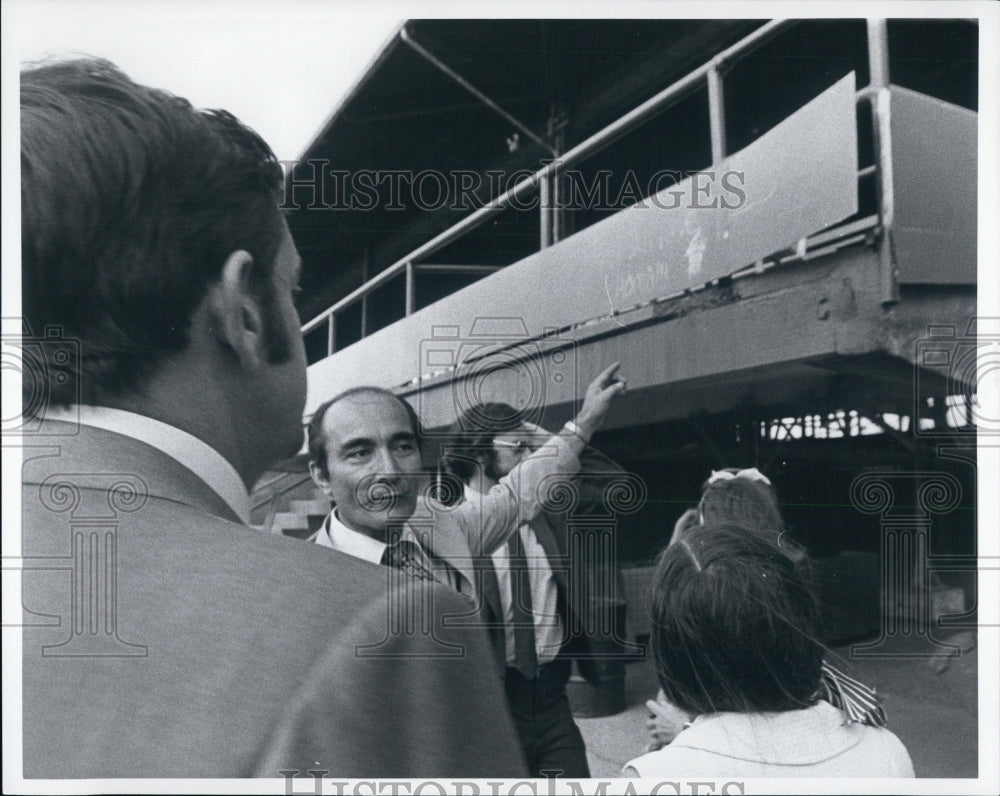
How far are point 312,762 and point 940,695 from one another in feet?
4.49

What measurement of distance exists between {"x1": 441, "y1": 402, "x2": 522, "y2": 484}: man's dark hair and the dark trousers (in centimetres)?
45

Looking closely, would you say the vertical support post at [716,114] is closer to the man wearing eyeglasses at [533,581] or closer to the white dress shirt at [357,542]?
the man wearing eyeglasses at [533,581]

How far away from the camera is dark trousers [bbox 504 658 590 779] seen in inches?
66.3

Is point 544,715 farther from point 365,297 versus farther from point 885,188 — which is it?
point 885,188

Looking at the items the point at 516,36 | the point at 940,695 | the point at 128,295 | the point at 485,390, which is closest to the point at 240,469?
the point at 128,295

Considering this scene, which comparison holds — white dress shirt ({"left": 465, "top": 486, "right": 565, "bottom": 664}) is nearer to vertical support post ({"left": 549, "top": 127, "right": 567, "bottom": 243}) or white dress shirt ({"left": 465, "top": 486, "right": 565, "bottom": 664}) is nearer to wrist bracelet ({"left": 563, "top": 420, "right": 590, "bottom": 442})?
wrist bracelet ({"left": 563, "top": 420, "right": 590, "bottom": 442})

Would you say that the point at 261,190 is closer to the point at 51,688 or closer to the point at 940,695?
the point at 51,688

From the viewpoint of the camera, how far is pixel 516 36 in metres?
1.67

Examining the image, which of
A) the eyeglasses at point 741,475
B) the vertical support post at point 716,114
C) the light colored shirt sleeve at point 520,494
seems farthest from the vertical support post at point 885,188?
the light colored shirt sleeve at point 520,494

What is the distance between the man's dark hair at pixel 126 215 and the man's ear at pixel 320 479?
0.26 metres

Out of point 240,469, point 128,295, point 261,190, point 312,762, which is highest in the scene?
point 261,190

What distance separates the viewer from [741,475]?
1678 millimetres

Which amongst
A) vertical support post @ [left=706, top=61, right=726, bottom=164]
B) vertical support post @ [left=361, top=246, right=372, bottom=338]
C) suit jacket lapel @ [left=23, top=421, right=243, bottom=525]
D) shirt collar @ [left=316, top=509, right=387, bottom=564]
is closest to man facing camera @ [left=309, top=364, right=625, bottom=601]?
shirt collar @ [left=316, top=509, right=387, bottom=564]

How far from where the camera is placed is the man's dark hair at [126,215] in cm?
160
